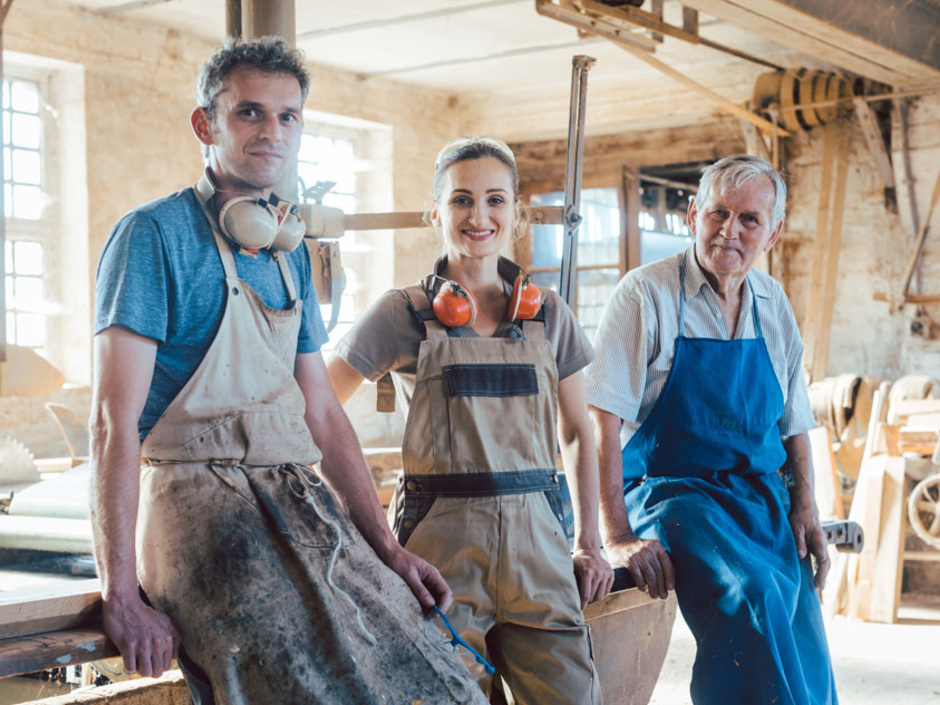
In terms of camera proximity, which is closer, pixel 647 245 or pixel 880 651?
pixel 880 651

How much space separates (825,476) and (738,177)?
13.9 feet

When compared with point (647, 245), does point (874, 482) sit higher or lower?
lower

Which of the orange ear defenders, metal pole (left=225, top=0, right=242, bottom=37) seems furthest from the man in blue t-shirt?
metal pole (left=225, top=0, right=242, bottom=37)

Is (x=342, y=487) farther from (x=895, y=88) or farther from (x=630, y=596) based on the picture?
(x=895, y=88)

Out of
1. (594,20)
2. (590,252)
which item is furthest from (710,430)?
(590,252)

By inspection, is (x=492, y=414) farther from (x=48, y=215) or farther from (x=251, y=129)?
(x=48, y=215)

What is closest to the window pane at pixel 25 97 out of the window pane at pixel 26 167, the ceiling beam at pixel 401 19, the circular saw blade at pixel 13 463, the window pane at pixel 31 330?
the window pane at pixel 26 167

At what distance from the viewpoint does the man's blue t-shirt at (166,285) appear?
182cm

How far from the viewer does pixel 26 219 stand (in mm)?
7441

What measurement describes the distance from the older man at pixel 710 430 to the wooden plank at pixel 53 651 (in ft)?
4.51

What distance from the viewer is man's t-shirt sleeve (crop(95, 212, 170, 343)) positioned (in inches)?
71.2

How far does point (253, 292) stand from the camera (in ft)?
6.54

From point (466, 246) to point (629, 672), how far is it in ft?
5.29

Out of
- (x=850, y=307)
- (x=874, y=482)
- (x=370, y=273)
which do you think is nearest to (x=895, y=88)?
→ (x=850, y=307)
